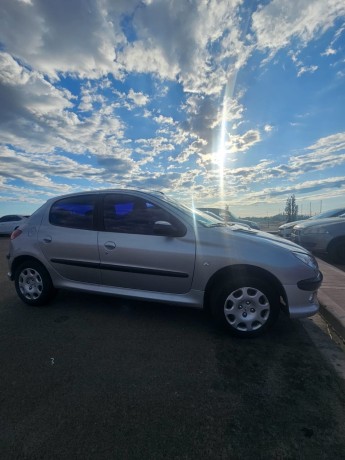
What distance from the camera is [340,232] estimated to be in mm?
7906

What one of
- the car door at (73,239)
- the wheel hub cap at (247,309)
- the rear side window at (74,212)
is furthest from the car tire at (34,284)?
the wheel hub cap at (247,309)

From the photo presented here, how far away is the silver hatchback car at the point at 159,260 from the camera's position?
329cm

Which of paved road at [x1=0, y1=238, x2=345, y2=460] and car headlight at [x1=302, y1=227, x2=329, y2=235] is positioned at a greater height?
car headlight at [x1=302, y1=227, x2=329, y2=235]

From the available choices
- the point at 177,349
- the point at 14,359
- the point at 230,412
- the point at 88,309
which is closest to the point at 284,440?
the point at 230,412

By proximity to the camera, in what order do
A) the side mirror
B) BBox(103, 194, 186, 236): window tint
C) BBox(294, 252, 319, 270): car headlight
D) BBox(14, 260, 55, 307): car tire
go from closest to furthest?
1. BBox(294, 252, 319, 270): car headlight
2. the side mirror
3. BBox(103, 194, 186, 236): window tint
4. BBox(14, 260, 55, 307): car tire

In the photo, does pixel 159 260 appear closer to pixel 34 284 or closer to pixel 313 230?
pixel 34 284

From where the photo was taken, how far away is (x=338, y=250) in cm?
793

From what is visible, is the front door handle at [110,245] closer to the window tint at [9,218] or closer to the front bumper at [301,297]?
the front bumper at [301,297]

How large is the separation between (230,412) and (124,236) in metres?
2.32

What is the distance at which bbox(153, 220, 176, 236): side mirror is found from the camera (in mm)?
3482

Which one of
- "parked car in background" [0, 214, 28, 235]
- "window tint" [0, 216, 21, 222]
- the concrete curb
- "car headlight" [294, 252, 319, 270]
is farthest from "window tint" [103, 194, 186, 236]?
"window tint" [0, 216, 21, 222]

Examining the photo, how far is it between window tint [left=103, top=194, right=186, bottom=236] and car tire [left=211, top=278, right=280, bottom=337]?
0.93 meters

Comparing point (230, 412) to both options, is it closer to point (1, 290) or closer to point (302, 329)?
point (302, 329)

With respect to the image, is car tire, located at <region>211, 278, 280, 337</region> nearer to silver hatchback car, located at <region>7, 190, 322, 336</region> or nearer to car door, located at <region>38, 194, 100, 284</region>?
silver hatchback car, located at <region>7, 190, 322, 336</region>
